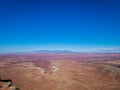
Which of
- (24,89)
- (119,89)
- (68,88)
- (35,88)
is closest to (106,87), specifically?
(119,89)

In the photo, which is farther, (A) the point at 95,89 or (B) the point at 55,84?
(B) the point at 55,84

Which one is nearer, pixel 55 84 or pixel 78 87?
pixel 78 87

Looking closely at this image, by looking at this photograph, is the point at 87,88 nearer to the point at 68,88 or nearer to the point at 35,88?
the point at 68,88

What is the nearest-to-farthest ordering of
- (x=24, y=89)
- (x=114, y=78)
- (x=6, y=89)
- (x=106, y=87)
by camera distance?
(x=6, y=89) → (x=24, y=89) → (x=106, y=87) → (x=114, y=78)

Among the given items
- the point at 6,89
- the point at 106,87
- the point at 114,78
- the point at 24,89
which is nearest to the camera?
the point at 6,89

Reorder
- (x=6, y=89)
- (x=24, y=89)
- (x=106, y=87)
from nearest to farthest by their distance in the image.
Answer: (x=6, y=89)
(x=24, y=89)
(x=106, y=87)

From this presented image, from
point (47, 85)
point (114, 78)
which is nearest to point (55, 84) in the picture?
point (47, 85)

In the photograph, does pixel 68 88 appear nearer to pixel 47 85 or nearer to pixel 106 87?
pixel 47 85

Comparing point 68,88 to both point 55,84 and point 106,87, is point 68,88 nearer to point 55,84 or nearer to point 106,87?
point 55,84

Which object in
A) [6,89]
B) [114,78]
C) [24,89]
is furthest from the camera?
[114,78]
